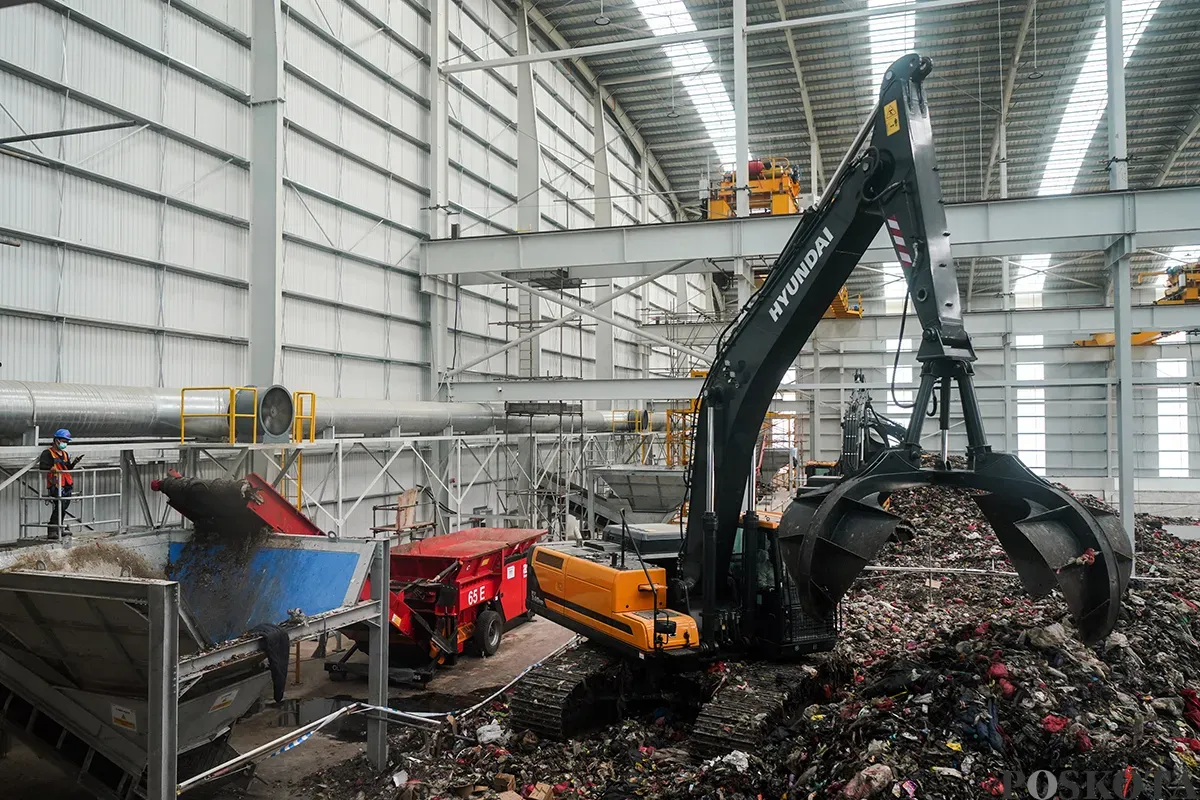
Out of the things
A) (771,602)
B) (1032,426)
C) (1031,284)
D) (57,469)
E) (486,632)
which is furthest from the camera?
(1031,284)

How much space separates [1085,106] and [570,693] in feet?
86.3

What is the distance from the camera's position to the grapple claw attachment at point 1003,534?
15.5 feet

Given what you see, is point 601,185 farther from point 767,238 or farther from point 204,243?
point 204,243

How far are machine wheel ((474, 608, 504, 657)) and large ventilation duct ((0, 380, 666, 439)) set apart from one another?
4335mm

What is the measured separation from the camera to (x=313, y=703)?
884cm

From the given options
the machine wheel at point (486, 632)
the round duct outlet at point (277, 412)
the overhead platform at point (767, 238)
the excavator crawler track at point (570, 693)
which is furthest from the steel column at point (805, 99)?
the excavator crawler track at point (570, 693)

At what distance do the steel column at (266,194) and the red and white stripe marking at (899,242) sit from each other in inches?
417

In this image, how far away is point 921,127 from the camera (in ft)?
18.7

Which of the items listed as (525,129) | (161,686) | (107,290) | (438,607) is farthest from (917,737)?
(525,129)

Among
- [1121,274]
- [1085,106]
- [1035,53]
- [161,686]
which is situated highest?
[1085,106]

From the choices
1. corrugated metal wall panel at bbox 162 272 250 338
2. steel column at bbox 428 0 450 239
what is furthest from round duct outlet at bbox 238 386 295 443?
steel column at bbox 428 0 450 239

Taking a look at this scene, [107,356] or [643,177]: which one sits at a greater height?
[643,177]

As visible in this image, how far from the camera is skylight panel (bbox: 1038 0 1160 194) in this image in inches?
805

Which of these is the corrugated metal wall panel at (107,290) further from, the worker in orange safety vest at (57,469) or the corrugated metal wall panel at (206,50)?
the corrugated metal wall panel at (206,50)
